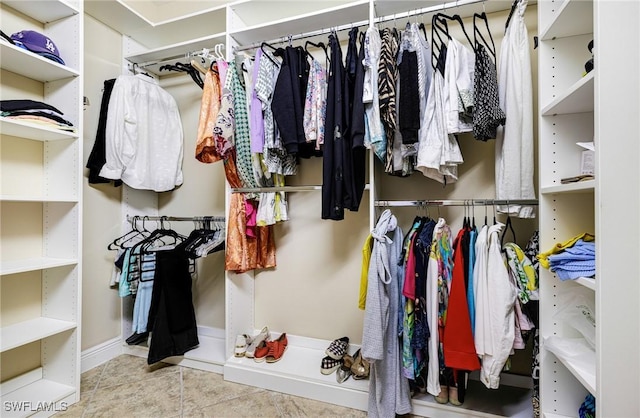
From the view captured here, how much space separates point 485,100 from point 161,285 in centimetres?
204

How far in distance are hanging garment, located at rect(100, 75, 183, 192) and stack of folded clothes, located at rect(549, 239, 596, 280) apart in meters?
2.33

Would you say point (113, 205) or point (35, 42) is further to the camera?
point (113, 205)

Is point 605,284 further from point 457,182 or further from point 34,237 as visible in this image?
point 34,237

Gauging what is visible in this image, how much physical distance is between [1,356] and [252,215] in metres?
1.48

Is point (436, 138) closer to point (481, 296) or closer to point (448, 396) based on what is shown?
point (481, 296)

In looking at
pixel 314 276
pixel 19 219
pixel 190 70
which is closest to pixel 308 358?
pixel 314 276

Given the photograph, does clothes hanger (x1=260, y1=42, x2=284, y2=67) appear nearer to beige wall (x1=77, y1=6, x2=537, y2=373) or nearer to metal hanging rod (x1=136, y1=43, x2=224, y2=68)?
metal hanging rod (x1=136, y1=43, x2=224, y2=68)

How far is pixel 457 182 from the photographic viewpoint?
1762mm

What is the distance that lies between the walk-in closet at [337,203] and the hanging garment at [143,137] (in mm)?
15

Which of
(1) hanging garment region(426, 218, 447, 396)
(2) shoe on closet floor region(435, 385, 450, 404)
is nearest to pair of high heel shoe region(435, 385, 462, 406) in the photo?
(2) shoe on closet floor region(435, 385, 450, 404)

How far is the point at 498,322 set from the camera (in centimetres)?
124

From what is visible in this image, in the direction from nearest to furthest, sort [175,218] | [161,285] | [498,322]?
1. [498,322]
2. [161,285]
3. [175,218]

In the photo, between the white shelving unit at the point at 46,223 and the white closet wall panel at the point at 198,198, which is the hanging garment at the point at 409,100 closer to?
the white closet wall panel at the point at 198,198

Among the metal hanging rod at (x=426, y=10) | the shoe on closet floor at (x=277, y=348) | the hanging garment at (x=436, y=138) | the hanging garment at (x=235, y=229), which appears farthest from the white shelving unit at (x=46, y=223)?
the hanging garment at (x=436, y=138)
